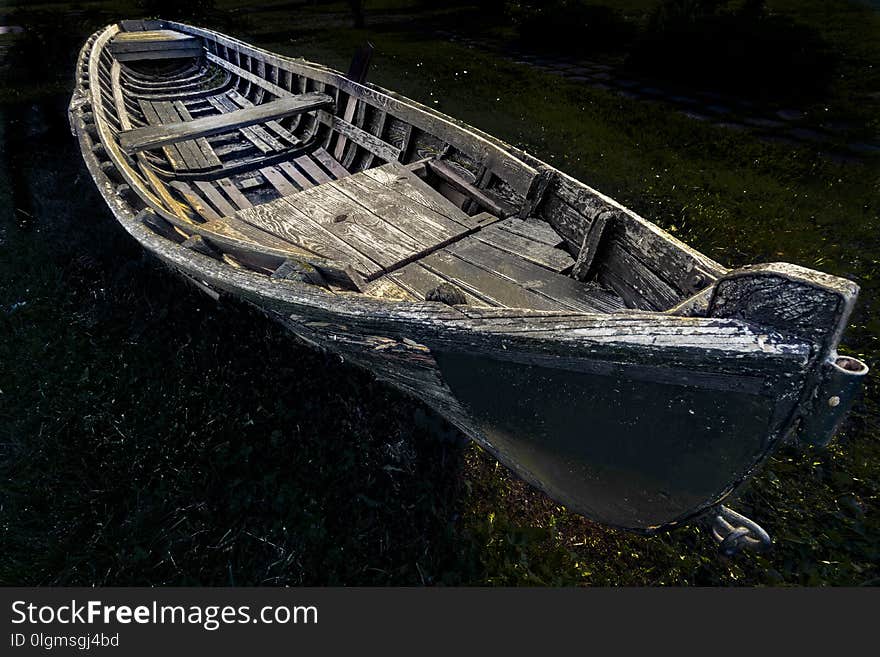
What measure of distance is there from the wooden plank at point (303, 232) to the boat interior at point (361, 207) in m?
0.02

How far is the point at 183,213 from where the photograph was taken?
4891 mm

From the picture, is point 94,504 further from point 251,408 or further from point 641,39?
point 641,39

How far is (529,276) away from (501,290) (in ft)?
0.89

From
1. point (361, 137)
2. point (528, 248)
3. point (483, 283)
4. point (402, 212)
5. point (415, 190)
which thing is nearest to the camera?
point (483, 283)

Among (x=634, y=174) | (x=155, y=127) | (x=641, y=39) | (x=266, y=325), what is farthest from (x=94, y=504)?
(x=641, y=39)

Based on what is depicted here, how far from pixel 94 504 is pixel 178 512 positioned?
0.61m

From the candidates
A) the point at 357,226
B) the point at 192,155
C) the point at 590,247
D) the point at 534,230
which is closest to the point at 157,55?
the point at 192,155

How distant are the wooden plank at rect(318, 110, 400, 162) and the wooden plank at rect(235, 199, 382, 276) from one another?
1.43 meters

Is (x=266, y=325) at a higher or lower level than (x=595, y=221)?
lower

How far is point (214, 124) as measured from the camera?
5891 mm

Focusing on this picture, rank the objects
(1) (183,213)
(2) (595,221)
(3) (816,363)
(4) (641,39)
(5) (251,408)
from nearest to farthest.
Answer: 1. (3) (816,363)
2. (2) (595,221)
3. (5) (251,408)
4. (1) (183,213)
5. (4) (641,39)

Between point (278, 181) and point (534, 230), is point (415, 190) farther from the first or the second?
point (278, 181)

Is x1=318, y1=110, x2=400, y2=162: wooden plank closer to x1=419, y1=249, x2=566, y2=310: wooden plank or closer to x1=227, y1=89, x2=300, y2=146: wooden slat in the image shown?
x1=227, y1=89, x2=300, y2=146: wooden slat

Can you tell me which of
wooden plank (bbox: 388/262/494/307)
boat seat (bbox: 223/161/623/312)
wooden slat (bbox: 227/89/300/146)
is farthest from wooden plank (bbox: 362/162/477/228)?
wooden slat (bbox: 227/89/300/146)
